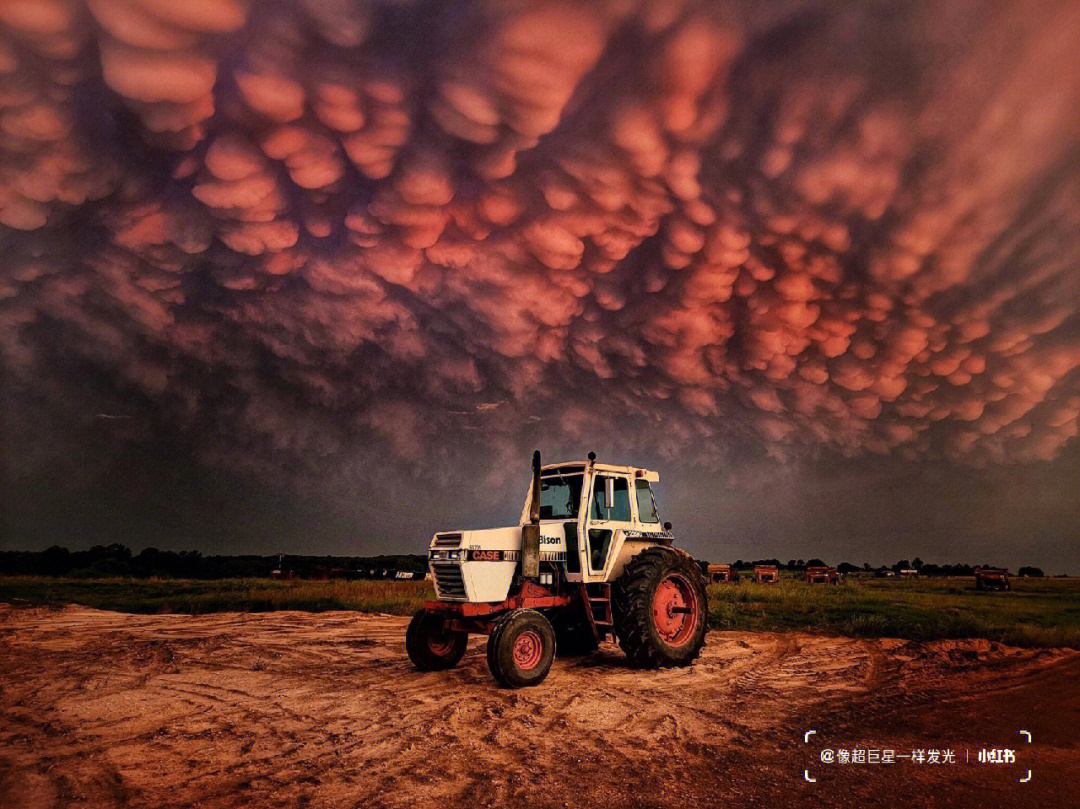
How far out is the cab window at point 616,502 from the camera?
402 inches

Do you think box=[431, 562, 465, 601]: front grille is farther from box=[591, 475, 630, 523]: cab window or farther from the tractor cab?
box=[591, 475, 630, 523]: cab window

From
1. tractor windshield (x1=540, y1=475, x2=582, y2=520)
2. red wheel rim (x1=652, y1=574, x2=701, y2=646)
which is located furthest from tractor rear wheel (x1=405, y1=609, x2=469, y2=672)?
red wheel rim (x1=652, y1=574, x2=701, y2=646)

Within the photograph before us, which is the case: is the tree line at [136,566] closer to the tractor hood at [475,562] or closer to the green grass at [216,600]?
the green grass at [216,600]

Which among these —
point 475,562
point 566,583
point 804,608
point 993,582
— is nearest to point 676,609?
point 566,583

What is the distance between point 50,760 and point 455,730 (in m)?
3.49

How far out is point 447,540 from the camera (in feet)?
30.0

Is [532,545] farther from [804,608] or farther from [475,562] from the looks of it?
[804,608]

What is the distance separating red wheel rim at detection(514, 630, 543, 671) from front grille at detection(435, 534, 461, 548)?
155cm

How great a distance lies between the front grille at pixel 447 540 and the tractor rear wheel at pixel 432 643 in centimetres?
105

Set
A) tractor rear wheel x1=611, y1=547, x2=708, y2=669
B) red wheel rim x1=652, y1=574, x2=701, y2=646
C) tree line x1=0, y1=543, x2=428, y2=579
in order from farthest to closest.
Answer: tree line x1=0, y1=543, x2=428, y2=579 < red wheel rim x1=652, y1=574, x2=701, y2=646 < tractor rear wheel x1=611, y1=547, x2=708, y2=669

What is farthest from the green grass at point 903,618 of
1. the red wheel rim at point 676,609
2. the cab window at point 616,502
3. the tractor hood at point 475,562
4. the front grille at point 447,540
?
the front grille at point 447,540

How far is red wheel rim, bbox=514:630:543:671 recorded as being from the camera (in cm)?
845

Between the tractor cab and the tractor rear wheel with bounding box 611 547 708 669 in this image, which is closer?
the tractor rear wheel with bounding box 611 547 708 669

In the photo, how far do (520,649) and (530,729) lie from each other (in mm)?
2096
